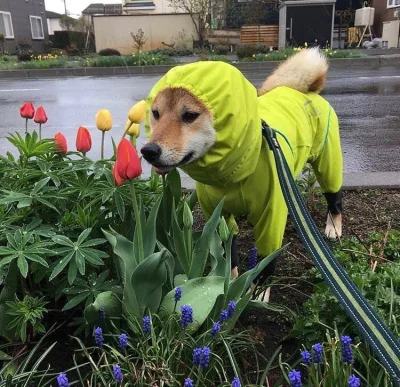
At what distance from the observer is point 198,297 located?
186 cm

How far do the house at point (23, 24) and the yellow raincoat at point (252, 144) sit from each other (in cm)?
2956

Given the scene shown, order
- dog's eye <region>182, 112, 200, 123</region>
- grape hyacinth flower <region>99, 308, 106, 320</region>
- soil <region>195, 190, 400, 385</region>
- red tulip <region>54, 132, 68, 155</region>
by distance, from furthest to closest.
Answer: red tulip <region>54, 132, 68, 155</region> < soil <region>195, 190, 400, 385</region> < dog's eye <region>182, 112, 200, 123</region> < grape hyacinth flower <region>99, 308, 106, 320</region>

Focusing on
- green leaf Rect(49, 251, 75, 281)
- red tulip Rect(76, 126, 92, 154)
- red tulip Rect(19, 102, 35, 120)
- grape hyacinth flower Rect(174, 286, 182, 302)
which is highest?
red tulip Rect(19, 102, 35, 120)

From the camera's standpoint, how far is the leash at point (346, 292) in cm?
131

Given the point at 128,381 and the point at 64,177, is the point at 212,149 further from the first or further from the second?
the point at 128,381

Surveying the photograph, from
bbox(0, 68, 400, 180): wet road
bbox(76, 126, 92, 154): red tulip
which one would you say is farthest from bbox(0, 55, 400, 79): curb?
bbox(76, 126, 92, 154): red tulip

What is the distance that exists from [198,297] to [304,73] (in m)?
1.85

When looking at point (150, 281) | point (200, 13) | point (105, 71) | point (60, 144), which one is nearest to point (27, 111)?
point (60, 144)

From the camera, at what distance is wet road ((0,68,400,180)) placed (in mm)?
5590

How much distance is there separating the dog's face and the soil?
0.84m

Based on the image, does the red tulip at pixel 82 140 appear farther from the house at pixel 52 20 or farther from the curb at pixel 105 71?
the house at pixel 52 20

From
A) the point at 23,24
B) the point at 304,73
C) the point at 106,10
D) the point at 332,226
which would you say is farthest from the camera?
the point at 106,10

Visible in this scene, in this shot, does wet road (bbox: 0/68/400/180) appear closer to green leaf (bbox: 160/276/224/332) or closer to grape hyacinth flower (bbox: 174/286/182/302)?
green leaf (bbox: 160/276/224/332)

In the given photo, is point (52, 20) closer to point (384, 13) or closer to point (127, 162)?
point (384, 13)
